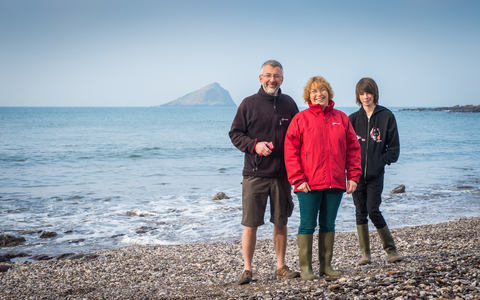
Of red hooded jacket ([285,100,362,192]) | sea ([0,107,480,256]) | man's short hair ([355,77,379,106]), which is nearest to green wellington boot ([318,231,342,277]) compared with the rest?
red hooded jacket ([285,100,362,192])

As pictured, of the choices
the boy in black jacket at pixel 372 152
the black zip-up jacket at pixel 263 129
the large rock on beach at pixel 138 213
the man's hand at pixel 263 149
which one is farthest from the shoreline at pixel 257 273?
the large rock on beach at pixel 138 213

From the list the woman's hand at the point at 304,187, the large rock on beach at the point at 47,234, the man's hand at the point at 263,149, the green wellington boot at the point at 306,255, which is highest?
the man's hand at the point at 263,149

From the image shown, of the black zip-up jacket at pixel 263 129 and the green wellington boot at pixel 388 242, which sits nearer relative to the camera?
the black zip-up jacket at pixel 263 129

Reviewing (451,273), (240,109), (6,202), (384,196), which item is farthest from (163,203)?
(451,273)

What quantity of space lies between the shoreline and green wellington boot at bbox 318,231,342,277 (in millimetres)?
119

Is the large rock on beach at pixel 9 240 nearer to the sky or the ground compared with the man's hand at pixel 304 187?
nearer to the ground

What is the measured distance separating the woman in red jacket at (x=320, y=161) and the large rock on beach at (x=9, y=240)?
6193 mm

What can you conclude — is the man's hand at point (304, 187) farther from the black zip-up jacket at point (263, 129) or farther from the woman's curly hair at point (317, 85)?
the woman's curly hair at point (317, 85)

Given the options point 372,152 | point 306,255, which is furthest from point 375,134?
point 306,255

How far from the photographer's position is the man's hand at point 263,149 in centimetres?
382

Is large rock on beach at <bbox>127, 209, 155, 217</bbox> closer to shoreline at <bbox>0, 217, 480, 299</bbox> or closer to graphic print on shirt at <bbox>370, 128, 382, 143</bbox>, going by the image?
shoreline at <bbox>0, 217, 480, 299</bbox>

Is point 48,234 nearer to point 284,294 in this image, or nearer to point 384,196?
point 284,294

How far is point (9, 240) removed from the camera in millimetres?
7457

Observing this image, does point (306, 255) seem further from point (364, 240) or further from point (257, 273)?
point (257, 273)
